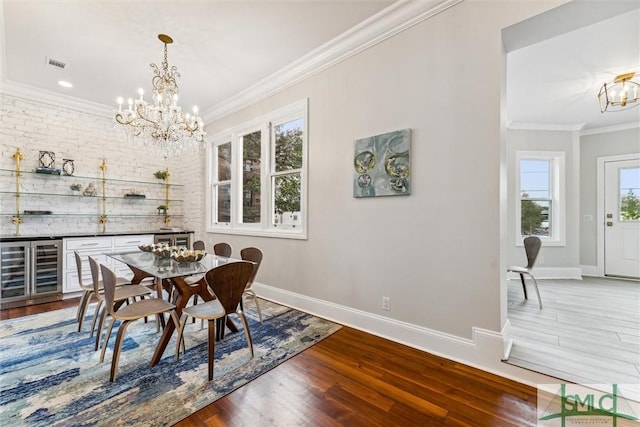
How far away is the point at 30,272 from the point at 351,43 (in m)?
5.08

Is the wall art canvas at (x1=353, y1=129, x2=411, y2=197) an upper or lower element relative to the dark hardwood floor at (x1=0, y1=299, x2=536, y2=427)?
upper

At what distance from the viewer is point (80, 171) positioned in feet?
14.8

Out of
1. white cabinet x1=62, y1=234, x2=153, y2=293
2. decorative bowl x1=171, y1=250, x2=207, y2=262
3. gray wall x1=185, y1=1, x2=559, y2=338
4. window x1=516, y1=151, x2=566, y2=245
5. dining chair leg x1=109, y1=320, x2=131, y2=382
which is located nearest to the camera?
dining chair leg x1=109, y1=320, x2=131, y2=382

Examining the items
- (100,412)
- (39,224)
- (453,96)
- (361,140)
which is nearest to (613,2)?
(453,96)

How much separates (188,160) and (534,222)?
697 cm

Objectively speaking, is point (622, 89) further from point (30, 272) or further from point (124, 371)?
point (30, 272)

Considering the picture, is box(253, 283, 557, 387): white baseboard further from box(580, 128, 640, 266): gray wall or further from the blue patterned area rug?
box(580, 128, 640, 266): gray wall

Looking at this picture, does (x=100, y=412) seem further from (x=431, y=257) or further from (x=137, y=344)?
(x=431, y=257)

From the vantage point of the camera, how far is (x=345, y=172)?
2.99 m

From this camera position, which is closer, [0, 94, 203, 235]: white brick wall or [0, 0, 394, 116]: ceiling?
[0, 0, 394, 116]: ceiling

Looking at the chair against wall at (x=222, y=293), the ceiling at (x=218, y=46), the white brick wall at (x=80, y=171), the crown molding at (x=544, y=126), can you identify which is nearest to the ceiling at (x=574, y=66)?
the ceiling at (x=218, y=46)

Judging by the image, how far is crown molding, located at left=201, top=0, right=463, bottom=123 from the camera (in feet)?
7.80

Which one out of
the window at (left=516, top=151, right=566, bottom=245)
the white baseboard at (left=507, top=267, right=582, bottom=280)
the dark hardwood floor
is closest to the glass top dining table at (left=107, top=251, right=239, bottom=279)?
the dark hardwood floor

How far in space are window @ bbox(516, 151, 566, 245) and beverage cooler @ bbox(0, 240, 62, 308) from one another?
25.4 feet
